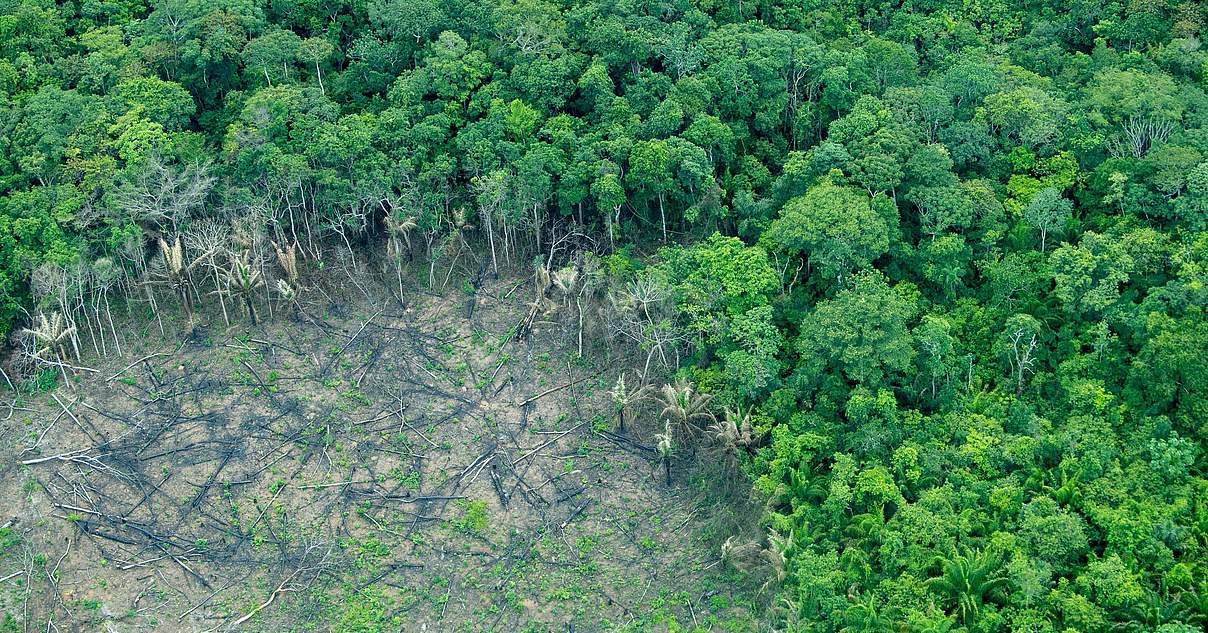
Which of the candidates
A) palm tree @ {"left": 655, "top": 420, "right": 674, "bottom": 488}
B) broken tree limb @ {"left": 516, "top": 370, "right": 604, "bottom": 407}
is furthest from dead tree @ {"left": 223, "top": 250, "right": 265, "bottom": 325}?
palm tree @ {"left": 655, "top": 420, "right": 674, "bottom": 488}

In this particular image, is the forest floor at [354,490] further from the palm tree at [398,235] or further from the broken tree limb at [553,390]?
the palm tree at [398,235]

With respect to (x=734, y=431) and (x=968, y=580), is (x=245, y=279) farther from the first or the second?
(x=968, y=580)

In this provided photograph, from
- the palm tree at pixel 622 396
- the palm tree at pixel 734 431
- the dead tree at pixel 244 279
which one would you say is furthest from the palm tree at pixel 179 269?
the palm tree at pixel 734 431

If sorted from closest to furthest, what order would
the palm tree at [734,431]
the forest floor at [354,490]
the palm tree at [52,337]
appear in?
the forest floor at [354,490], the palm tree at [734,431], the palm tree at [52,337]

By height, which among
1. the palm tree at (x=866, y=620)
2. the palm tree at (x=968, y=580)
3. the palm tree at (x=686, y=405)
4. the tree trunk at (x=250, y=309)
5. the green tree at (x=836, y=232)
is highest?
the green tree at (x=836, y=232)

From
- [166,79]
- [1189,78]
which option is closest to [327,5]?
[166,79]

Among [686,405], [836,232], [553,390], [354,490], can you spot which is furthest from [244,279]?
[836,232]

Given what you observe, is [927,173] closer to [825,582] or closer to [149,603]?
[825,582]
